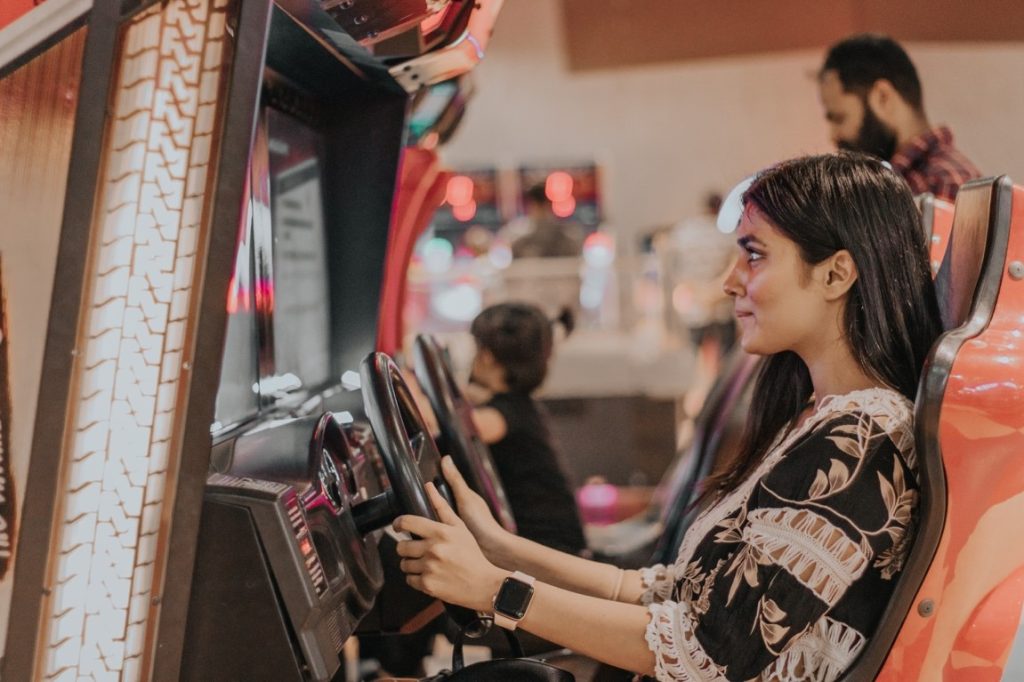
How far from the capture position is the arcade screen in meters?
1.75

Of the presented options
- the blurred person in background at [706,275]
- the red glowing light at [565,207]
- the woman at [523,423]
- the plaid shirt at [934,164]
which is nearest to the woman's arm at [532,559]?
the woman at [523,423]

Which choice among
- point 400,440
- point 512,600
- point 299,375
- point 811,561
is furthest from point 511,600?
point 299,375

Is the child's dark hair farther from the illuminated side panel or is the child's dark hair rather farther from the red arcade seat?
the illuminated side panel

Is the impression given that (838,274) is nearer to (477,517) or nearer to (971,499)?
(971,499)

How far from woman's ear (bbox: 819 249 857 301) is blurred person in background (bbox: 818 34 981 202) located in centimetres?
125

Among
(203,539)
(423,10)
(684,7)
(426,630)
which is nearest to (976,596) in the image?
(203,539)

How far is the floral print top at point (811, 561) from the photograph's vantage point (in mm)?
1085

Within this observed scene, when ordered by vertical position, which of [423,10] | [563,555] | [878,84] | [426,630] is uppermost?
[878,84]

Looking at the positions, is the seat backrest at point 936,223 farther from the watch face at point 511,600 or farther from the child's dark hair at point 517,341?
the child's dark hair at point 517,341

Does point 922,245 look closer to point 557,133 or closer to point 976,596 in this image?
point 976,596

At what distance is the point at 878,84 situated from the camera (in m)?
2.39

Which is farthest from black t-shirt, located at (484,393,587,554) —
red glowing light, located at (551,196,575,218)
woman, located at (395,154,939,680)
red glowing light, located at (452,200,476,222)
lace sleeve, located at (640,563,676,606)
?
red glowing light, located at (452,200,476,222)

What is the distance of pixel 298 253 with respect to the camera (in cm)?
186

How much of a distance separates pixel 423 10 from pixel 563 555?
2.52 ft
